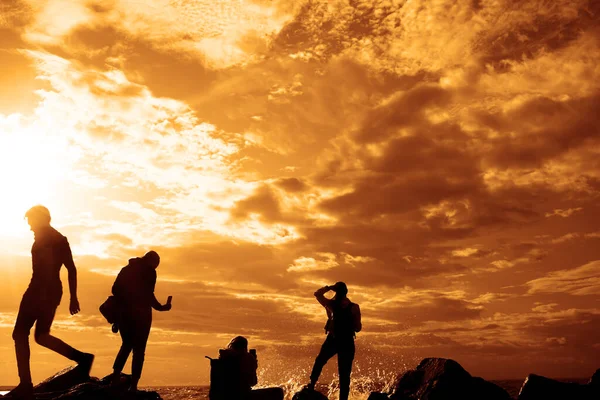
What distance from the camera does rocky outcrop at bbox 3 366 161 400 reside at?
11.4m

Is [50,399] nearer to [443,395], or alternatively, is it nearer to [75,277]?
[75,277]

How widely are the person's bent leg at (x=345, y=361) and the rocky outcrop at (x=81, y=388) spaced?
14.8ft

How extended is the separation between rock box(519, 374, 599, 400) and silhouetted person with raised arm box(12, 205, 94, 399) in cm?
1078

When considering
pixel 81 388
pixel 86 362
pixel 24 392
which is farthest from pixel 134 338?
pixel 24 392

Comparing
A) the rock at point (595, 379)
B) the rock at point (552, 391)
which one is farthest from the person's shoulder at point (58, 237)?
the rock at point (595, 379)

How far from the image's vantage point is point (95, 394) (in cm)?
1138

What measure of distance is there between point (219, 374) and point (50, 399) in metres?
3.60

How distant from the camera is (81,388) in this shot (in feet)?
37.9

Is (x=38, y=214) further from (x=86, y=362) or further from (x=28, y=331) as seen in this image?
(x=86, y=362)

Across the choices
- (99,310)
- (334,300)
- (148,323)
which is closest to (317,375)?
(334,300)

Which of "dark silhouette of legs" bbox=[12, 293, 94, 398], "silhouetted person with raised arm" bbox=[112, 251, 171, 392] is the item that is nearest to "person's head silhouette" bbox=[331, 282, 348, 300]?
"silhouetted person with raised arm" bbox=[112, 251, 171, 392]

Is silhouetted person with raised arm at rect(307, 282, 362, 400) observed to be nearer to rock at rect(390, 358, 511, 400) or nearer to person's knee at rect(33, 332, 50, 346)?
rock at rect(390, 358, 511, 400)

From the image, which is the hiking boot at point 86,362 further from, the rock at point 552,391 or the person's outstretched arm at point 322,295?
the rock at point 552,391

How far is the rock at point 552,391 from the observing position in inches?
558
